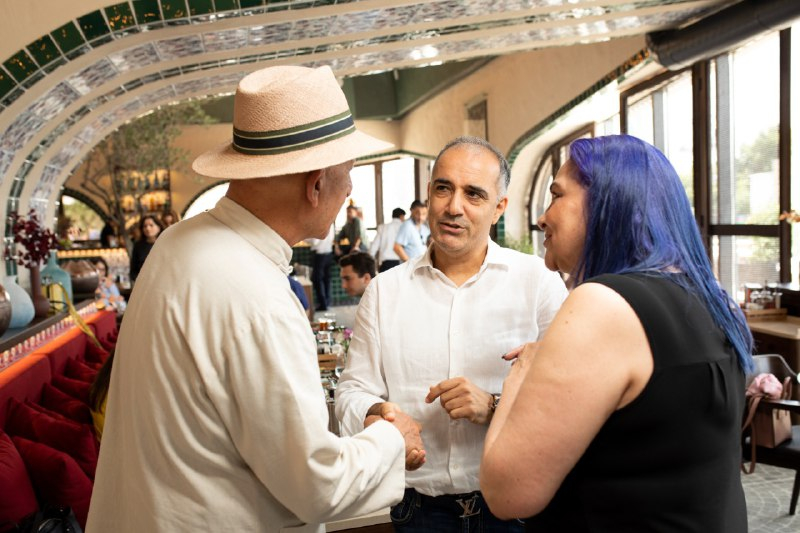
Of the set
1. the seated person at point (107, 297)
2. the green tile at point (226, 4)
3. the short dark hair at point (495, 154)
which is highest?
the green tile at point (226, 4)

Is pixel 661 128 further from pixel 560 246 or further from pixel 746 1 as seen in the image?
pixel 560 246

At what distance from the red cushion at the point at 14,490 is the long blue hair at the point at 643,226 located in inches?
78.9

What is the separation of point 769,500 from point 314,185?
13.6ft

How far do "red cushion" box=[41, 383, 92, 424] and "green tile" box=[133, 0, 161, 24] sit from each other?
216 cm

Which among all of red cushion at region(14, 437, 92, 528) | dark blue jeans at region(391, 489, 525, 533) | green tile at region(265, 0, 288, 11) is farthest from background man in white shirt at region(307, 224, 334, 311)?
dark blue jeans at region(391, 489, 525, 533)

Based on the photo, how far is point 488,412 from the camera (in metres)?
1.74

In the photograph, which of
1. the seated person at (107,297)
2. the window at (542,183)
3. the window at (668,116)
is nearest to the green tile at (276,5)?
the seated person at (107,297)

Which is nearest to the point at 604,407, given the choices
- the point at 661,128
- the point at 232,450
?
the point at 232,450

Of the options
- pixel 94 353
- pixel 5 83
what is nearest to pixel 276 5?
pixel 5 83

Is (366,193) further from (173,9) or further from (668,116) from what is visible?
(173,9)

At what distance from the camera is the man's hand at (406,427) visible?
1.61 metres

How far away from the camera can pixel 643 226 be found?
131 centimetres

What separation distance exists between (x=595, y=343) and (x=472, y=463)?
799 millimetres

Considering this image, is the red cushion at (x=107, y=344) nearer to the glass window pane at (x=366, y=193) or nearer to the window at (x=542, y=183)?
the window at (x=542, y=183)
